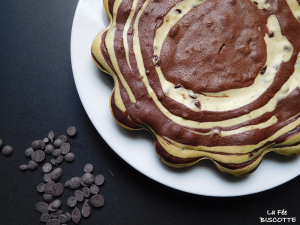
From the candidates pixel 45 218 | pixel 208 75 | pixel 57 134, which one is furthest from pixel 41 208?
pixel 208 75

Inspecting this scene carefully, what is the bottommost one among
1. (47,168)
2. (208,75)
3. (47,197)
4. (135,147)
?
(47,197)

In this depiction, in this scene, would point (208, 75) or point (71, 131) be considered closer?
point (208, 75)

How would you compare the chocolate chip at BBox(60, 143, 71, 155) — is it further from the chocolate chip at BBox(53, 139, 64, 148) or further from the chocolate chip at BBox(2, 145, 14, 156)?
the chocolate chip at BBox(2, 145, 14, 156)

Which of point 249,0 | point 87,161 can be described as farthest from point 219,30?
point 87,161

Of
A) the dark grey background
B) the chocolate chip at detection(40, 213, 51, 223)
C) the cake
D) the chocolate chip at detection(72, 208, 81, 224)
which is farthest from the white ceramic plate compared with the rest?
the chocolate chip at detection(40, 213, 51, 223)

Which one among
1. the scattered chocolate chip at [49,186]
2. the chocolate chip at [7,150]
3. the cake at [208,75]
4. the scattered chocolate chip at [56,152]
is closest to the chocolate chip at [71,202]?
the scattered chocolate chip at [49,186]

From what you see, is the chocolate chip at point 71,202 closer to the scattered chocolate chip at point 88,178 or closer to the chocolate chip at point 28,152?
the scattered chocolate chip at point 88,178

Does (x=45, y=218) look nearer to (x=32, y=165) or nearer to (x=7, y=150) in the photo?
(x=32, y=165)
